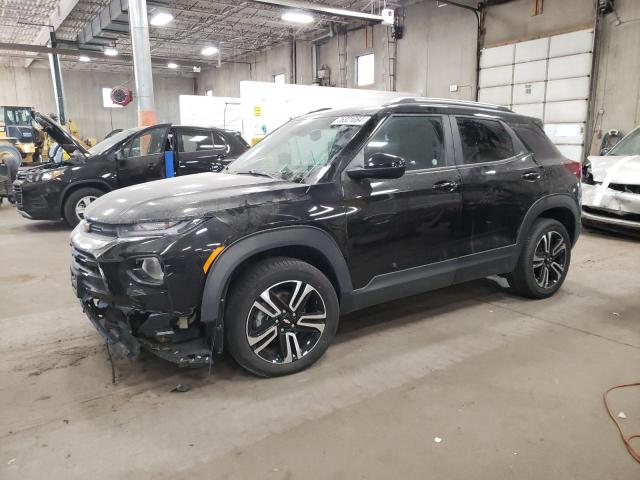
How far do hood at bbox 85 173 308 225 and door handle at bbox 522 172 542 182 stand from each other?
76.1 inches

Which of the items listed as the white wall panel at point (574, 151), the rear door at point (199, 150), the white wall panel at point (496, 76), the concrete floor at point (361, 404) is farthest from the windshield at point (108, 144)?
the white wall panel at point (574, 151)

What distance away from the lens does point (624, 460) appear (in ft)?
6.75

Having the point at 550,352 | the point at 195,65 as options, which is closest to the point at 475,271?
the point at 550,352

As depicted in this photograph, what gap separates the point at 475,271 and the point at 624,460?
5.47 feet

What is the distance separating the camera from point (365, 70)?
52.6ft

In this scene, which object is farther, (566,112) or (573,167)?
(566,112)

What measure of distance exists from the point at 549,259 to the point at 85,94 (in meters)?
27.8

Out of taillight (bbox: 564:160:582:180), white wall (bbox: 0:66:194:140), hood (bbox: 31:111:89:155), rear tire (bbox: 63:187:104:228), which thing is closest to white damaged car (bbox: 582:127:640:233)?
taillight (bbox: 564:160:582:180)

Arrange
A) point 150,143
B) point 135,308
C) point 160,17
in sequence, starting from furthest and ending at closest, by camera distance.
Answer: point 160,17
point 150,143
point 135,308

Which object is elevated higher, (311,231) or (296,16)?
(296,16)

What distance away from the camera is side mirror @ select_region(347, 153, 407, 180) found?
9.14ft

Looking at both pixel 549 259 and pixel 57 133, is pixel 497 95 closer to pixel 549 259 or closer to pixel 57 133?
pixel 549 259

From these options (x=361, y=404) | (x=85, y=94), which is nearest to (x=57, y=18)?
(x=85, y=94)

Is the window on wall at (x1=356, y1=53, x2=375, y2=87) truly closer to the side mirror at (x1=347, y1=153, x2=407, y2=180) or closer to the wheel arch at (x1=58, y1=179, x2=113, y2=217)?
the wheel arch at (x1=58, y1=179, x2=113, y2=217)
